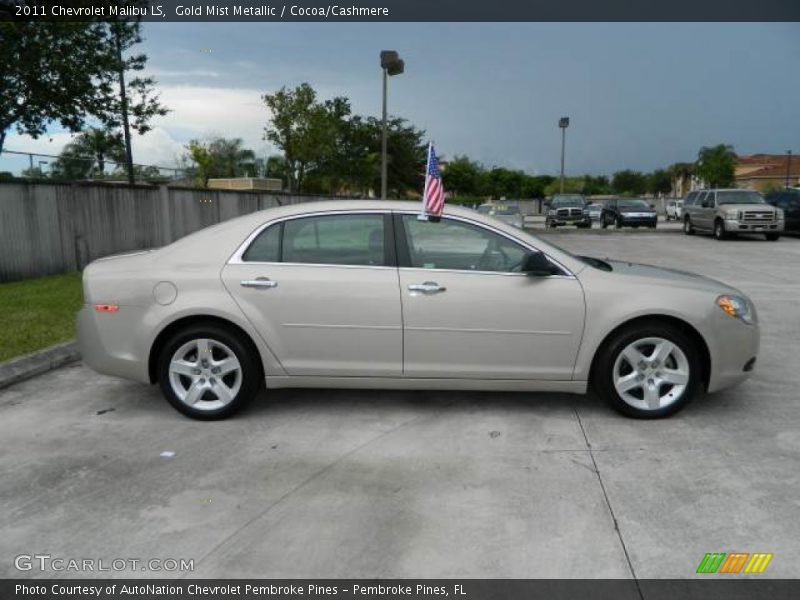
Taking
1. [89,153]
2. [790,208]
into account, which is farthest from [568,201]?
[89,153]

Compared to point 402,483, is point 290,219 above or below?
above

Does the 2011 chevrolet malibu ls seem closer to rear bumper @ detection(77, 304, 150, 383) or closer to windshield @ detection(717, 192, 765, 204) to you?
rear bumper @ detection(77, 304, 150, 383)

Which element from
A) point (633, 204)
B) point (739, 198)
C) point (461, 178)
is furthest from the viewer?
point (461, 178)

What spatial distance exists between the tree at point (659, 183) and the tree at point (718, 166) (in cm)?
3268

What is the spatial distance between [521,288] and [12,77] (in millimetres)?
12096

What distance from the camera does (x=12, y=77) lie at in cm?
1234

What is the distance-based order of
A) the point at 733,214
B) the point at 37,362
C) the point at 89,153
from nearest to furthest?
the point at 37,362 < the point at 89,153 < the point at 733,214

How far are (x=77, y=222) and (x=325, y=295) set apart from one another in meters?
10.3

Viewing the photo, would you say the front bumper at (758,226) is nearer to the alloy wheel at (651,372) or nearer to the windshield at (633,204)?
the windshield at (633,204)

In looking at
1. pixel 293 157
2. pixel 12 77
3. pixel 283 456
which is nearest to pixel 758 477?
pixel 283 456

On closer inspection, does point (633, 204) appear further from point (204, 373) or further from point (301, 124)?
point (204, 373)

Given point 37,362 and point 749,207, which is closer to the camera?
point 37,362

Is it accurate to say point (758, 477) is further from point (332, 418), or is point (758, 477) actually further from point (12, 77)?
point (12, 77)

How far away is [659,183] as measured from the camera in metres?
122
